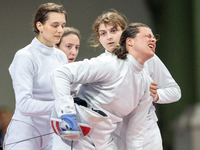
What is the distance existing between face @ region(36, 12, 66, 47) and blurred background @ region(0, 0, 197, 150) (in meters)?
0.71

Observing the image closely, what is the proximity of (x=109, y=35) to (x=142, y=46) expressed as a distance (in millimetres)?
487

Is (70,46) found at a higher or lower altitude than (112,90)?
higher

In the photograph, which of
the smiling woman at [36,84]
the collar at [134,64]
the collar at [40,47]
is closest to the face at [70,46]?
the smiling woman at [36,84]

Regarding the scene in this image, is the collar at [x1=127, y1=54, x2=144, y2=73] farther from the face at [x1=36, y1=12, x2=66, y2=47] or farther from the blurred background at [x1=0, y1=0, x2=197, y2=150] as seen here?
the blurred background at [x1=0, y1=0, x2=197, y2=150]

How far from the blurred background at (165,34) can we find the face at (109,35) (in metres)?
0.51

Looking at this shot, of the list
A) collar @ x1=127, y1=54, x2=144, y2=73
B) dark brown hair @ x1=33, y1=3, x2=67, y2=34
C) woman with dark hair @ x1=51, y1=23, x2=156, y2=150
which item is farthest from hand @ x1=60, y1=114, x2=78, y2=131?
dark brown hair @ x1=33, y1=3, x2=67, y2=34

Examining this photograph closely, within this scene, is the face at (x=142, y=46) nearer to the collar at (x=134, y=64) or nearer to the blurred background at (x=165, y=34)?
the collar at (x=134, y=64)

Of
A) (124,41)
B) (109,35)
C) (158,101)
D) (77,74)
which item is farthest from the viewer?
(109,35)

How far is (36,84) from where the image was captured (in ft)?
4.91

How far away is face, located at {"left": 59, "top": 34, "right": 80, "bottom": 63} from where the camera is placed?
79.6 inches

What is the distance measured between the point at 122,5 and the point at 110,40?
2.94 ft

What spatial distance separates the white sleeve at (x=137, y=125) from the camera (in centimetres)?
147

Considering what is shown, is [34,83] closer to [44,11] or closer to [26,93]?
[26,93]

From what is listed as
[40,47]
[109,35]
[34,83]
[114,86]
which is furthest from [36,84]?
[109,35]
